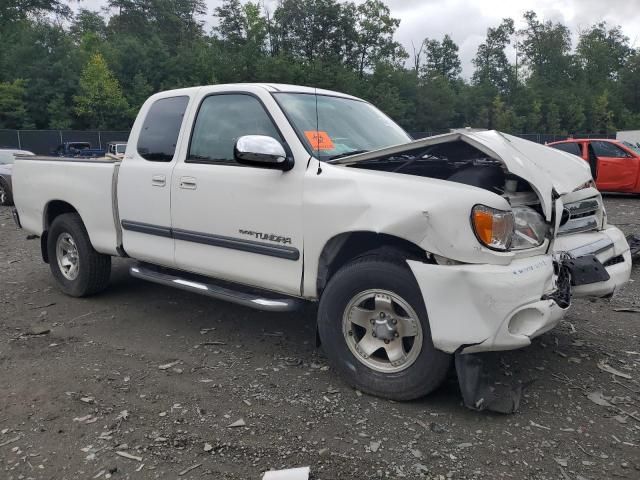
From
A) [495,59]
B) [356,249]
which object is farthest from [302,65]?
[356,249]

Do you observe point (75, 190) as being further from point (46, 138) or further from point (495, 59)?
point (495, 59)

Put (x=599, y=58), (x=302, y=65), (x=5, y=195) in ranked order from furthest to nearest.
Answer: (x=599, y=58)
(x=302, y=65)
(x=5, y=195)

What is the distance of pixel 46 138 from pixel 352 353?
3278 cm

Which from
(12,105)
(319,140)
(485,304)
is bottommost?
(485,304)

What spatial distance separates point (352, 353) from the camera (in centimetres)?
335

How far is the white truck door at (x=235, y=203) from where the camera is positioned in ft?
11.7

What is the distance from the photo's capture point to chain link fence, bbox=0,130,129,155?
2967cm

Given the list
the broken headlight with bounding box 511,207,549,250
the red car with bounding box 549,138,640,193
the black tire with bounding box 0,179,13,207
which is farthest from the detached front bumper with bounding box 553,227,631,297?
the black tire with bounding box 0,179,13,207

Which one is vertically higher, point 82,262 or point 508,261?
point 508,261


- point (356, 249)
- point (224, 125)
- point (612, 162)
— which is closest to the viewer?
point (356, 249)

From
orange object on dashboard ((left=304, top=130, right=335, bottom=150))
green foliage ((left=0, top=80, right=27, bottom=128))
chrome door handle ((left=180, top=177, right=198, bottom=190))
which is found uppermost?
green foliage ((left=0, top=80, right=27, bottom=128))

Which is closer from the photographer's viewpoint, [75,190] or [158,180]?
[158,180]

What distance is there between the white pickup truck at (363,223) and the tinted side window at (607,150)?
33.5ft

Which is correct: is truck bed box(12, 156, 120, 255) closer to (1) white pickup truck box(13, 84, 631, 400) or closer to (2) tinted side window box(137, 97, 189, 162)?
(1) white pickup truck box(13, 84, 631, 400)
